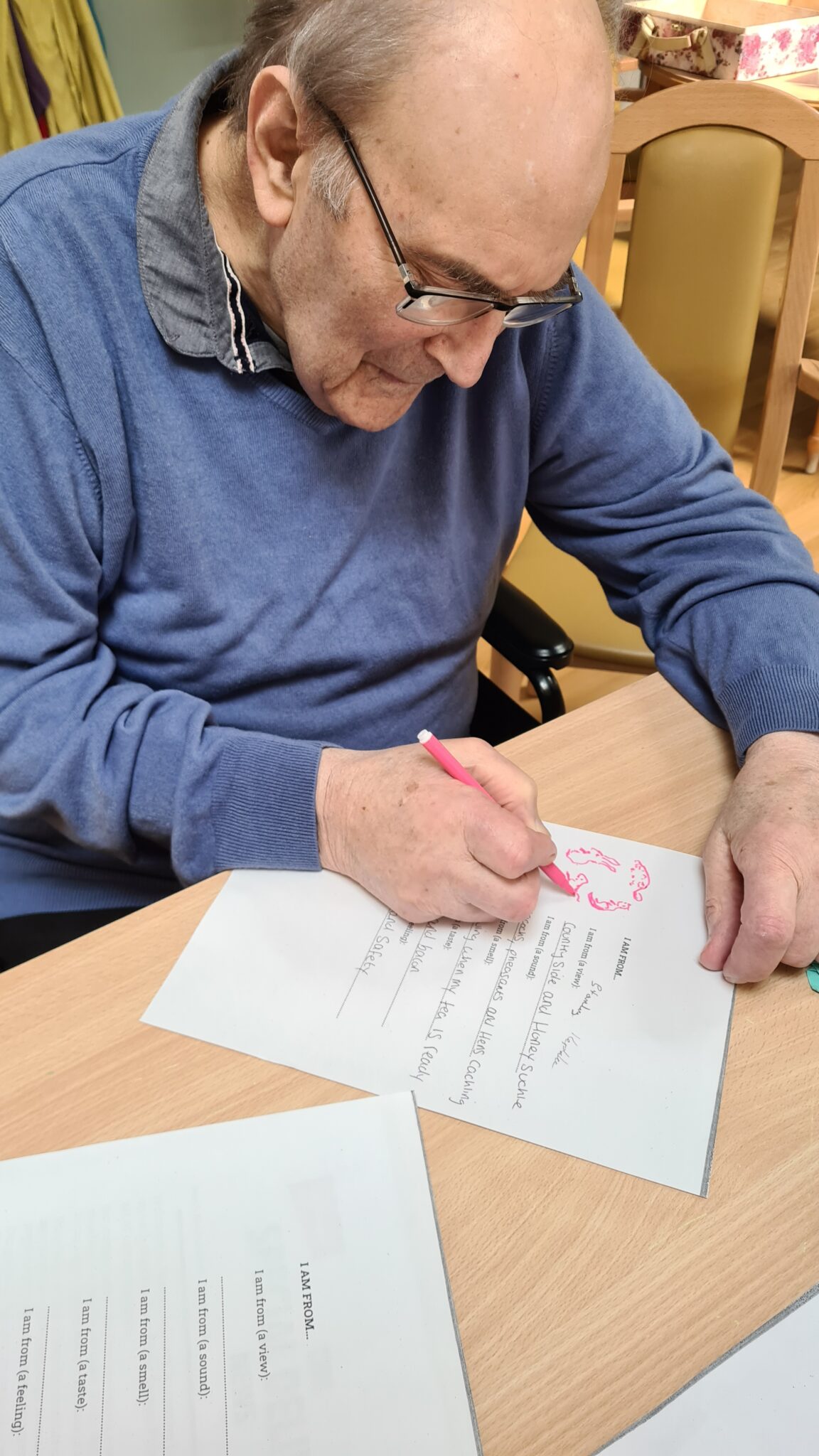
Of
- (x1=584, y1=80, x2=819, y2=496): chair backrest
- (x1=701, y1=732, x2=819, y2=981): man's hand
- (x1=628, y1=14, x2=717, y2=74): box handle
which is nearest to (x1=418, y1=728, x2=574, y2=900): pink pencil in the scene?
(x1=701, y1=732, x2=819, y2=981): man's hand

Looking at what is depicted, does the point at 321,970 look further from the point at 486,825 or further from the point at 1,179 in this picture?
the point at 1,179

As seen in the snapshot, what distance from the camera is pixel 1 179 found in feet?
2.71

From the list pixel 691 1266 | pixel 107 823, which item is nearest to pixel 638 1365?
pixel 691 1266

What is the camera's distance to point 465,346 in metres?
0.81

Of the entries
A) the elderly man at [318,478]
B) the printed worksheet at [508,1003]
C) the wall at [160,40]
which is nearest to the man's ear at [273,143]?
the elderly man at [318,478]

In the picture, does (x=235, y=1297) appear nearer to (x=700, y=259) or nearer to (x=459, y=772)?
(x=459, y=772)

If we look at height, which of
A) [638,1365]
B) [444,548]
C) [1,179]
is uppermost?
[1,179]

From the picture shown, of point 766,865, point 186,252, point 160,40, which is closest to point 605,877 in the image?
point 766,865

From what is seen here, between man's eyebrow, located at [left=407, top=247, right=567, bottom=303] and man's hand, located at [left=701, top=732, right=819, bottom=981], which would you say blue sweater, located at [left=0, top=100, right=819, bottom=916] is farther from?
man's eyebrow, located at [left=407, top=247, right=567, bottom=303]

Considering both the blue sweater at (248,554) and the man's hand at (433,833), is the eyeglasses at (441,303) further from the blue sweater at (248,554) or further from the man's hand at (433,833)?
the man's hand at (433,833)

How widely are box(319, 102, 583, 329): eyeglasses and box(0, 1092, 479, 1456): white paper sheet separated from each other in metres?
0.55

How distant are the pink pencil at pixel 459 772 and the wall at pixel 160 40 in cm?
265

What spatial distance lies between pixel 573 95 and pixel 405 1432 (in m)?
0.80

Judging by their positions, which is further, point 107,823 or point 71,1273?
point 107,823
